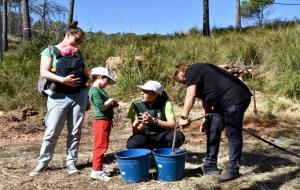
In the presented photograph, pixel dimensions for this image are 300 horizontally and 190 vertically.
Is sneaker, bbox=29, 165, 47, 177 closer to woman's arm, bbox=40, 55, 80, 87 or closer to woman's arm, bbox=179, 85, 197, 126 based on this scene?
woman's arm, bbox=40, 55, 80, 87

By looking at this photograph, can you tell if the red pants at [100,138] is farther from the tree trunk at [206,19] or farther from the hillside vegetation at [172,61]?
the tree trunk at [206,19]

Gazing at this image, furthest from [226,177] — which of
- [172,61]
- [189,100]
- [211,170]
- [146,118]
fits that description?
[172,61]

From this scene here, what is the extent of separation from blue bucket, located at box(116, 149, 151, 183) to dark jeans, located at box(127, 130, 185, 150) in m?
0.32

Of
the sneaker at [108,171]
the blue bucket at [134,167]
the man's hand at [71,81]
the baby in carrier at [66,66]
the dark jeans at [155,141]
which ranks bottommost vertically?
the sneaker at [108,171]

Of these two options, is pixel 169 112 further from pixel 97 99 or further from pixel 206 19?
pixel 206 19

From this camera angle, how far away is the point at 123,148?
6406 mm

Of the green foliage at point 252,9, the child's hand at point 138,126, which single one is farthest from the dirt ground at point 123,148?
the green foliage at point 252,9

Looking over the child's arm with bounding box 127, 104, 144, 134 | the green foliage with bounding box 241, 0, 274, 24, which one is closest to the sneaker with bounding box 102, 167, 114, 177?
the child's arm with bounding box 127, 104, 144, 134

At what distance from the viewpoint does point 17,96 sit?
9570 mm

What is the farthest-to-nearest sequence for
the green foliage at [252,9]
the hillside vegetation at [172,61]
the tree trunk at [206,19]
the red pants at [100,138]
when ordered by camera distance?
the green foliage at [252,9]
the tree trunk at [206,19]
the hillside vegetation at [172,61]
the red pants at [100,138]

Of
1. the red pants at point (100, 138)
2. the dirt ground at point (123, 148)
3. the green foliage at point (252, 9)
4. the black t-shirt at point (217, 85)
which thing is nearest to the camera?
the black t-shirt at point (217, 85)

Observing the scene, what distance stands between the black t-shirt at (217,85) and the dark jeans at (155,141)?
0.63 metres

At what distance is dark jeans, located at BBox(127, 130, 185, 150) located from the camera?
511cm

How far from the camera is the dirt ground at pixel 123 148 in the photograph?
4754mm
